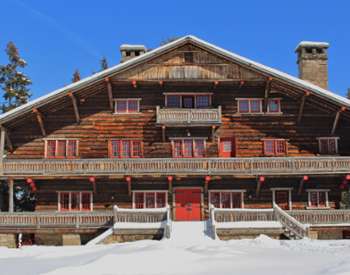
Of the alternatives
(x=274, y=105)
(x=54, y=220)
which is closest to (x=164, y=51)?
(x=274, y=105)

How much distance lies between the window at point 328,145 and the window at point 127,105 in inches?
466

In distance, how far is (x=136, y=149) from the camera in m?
29.3

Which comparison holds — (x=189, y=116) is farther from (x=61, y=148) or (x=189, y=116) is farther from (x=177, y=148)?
(x=61, y=148)

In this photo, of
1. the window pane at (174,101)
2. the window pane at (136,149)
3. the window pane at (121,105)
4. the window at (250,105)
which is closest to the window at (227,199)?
the window pane at (136,149)

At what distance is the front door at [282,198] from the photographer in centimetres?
2861

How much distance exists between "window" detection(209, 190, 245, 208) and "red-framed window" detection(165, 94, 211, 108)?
562 cm

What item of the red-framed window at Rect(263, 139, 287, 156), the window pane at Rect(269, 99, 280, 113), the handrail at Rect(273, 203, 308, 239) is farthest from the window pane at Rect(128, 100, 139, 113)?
the handrail at Rect(273, 203, 308, 239)

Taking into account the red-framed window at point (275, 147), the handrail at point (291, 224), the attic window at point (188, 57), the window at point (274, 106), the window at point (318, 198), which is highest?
the attic window at point (188, 57)

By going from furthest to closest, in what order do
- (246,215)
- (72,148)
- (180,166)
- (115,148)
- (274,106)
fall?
(274,106) < (115,148) < (72,148) < (180,166) < (246,215)

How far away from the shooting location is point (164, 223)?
24375 millimetres

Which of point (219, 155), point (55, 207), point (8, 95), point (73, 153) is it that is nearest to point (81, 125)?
point (73, 153)

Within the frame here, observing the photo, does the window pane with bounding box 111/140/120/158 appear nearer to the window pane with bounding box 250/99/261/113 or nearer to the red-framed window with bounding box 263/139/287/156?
the window pane with bounding box 250/99/261/113

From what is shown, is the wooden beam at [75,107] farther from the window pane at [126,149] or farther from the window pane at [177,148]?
the window pane at [177,148]

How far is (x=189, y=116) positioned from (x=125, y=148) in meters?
4.58
